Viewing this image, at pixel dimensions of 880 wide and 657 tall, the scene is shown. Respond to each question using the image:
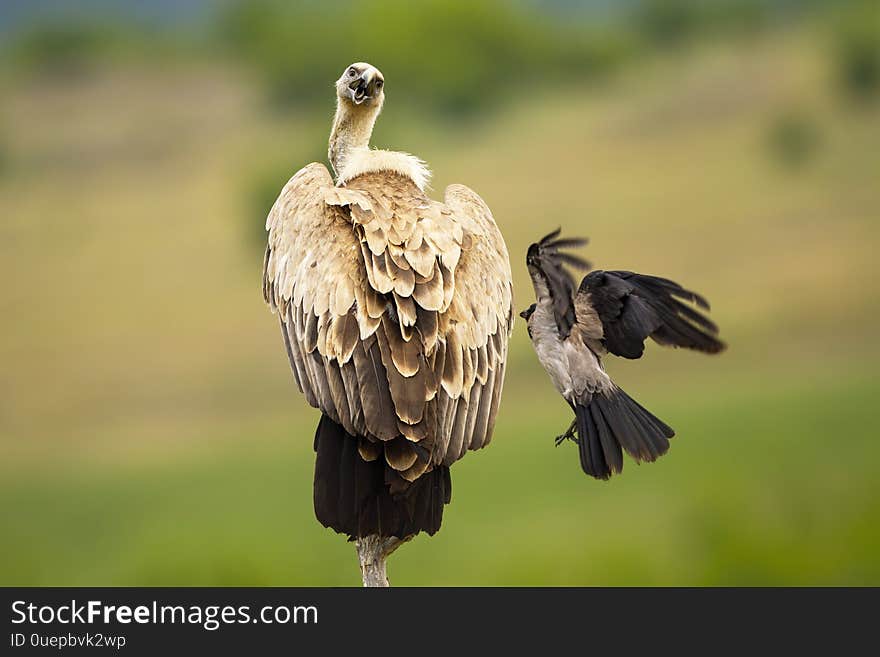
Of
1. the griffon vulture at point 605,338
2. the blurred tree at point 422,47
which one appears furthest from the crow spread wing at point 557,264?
the blurred tree at point 422,47

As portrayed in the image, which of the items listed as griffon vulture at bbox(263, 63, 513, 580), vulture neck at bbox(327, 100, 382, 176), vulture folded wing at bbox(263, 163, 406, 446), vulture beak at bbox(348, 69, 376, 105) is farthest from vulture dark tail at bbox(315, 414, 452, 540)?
vulture beak at bbox(348, 69, 376, 105)

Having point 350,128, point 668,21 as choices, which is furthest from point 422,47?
point 350,128

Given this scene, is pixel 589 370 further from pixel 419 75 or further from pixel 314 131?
pixel 419 75

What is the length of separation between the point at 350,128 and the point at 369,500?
2.57 meters

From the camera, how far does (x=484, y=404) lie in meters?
6.20

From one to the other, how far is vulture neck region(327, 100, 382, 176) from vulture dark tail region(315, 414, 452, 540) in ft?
7.28

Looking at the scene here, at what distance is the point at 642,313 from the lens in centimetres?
663

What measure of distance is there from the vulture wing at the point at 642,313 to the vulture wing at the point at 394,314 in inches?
18.4

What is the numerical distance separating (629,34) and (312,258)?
52140 mm

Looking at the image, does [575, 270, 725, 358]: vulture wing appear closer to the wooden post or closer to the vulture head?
the wooden post

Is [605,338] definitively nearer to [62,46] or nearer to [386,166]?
[386,166]

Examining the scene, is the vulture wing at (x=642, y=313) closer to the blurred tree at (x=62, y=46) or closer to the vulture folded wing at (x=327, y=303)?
the vulture folded wing at (x=327, y=303)

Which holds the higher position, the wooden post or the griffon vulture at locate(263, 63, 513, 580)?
the griffon vulture at locate(263, 63, 513, 580)

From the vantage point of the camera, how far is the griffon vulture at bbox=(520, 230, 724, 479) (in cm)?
645
